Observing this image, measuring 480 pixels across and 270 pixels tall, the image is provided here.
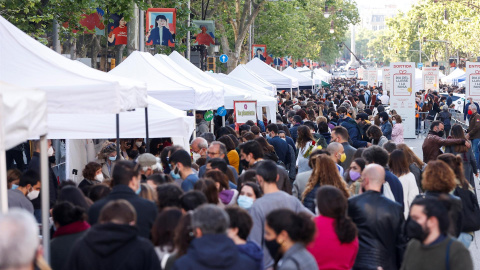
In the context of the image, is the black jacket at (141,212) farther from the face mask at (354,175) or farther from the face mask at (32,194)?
the face mask at (354,175)

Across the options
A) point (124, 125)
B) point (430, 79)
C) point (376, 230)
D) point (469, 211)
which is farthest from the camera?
point (430, 79)

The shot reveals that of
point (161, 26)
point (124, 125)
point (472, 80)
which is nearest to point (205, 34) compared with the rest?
point (472, 80)

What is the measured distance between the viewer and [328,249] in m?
6.29

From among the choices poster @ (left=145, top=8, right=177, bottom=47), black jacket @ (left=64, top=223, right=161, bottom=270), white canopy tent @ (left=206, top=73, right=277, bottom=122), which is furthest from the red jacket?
white canopy tent @ (left=206, top=73, right=277, bottom=122)

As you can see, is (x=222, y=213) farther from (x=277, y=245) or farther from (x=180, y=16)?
(x=180, y=16)

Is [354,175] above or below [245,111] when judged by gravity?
below

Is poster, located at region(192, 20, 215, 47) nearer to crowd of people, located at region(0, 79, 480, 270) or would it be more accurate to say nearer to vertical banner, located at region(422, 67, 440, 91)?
vertical banner, located at region(422, 67, 440, 91)

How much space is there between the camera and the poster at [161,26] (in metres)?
21.8

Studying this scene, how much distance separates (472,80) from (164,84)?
13969 mm

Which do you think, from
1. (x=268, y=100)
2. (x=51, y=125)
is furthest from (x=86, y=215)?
(x=268, y=100)

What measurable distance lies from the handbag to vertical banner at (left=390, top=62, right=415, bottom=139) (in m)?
20.2

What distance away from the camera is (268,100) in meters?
24.5

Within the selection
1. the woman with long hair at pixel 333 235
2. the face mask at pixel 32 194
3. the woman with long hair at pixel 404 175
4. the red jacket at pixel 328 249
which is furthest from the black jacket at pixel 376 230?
the face mask at pixel 32 194

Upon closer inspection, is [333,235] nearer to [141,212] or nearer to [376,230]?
[376,230]
